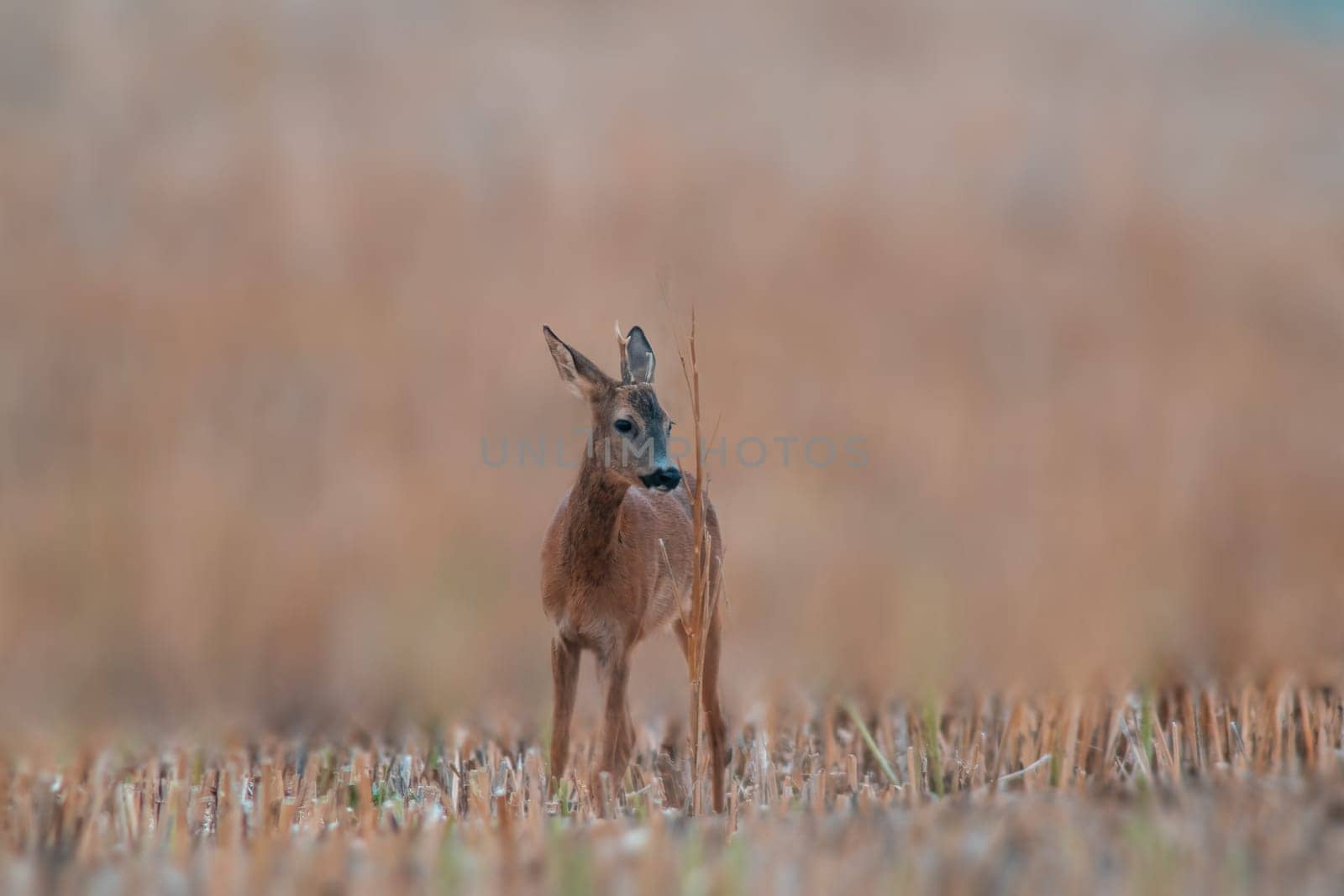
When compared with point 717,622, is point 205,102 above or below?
above

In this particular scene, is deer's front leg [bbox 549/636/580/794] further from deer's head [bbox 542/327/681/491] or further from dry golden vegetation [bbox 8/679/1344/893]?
deer's head [bbox 542/327/681/491]

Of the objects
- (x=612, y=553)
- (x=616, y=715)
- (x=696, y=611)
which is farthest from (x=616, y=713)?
(x=696, y=611)

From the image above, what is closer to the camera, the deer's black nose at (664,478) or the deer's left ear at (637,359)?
the deer's black nose at (664,478)

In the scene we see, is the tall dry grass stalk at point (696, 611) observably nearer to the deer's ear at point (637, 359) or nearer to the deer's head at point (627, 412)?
the deer's head at point (627, 412)

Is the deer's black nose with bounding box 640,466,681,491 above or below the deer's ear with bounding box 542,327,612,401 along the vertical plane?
below

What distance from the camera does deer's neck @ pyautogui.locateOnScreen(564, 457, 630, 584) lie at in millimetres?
4105

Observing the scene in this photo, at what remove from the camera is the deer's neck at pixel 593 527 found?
4105mm

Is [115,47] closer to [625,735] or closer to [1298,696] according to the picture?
[625,735]

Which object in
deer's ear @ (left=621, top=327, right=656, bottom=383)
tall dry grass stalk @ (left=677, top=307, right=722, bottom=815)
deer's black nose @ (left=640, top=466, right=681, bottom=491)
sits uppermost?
deer's ear @ (left=621, top=327, right=656, bottom=383)

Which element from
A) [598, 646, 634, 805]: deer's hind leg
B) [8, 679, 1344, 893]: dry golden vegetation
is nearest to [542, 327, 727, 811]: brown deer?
[598, 646, 634, 805]: deer's hind leg

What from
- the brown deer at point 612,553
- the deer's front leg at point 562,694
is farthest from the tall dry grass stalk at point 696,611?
the deer's front leg at point 562,694

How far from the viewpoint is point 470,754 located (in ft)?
15.0

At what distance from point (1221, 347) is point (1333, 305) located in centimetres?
133

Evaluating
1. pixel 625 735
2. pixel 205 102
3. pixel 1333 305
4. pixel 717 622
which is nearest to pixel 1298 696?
pixel 717 622
